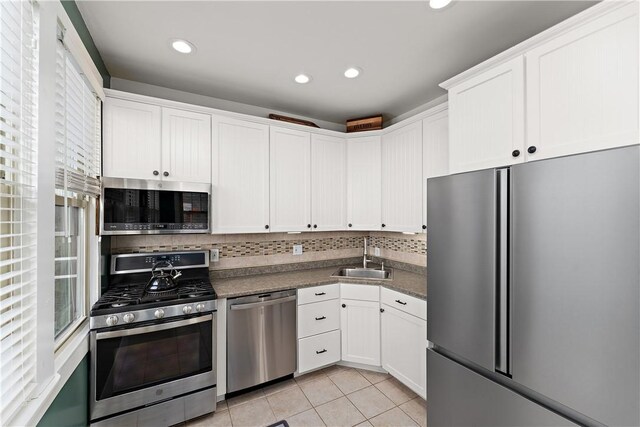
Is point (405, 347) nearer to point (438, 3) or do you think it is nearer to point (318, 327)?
point (318, 327)

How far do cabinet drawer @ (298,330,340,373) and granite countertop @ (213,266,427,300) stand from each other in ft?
1.67

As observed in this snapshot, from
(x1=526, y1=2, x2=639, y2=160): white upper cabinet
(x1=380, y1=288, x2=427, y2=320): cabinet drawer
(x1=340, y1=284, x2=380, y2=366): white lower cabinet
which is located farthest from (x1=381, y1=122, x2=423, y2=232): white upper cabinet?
(x1=526, y1=2, x2=639, y2=160): white upper cabinet

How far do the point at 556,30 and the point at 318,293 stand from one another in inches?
91.7

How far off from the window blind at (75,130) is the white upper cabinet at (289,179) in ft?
4.34

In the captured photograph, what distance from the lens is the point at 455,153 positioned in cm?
179

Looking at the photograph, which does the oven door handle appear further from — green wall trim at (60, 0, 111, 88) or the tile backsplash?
green wall trim at (60, 0, 111, 88)

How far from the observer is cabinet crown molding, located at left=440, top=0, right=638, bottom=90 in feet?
3.70

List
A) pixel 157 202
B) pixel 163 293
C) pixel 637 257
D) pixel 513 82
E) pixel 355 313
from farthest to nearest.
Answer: pixel 355 313, pixel 157 202, pixel 163 293, pixel 513 82, pixel 637 257

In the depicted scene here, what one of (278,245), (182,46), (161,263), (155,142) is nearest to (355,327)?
(278,245)

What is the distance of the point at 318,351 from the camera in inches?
98.8

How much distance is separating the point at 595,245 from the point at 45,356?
2.16m

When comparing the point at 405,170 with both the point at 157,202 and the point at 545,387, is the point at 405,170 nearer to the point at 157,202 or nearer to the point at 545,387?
the point at 545,387

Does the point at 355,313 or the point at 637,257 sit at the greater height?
the point at 637,257

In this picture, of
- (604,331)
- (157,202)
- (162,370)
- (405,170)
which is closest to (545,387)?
(604,331)
